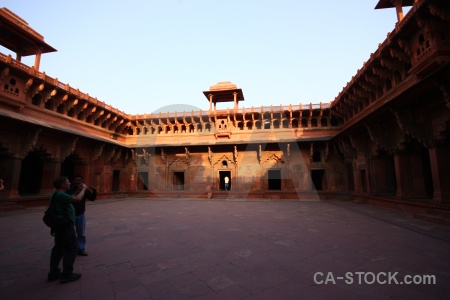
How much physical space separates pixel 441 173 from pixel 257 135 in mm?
12236

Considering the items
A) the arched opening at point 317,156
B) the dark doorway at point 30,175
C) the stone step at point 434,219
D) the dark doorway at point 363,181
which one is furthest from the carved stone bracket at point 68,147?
the dark doorway at point 363,181

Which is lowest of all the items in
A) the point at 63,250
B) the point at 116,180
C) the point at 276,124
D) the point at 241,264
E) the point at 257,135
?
the point at 241,264

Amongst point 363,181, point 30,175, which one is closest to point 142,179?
point 30,175

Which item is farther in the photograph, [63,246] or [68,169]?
[68,169]

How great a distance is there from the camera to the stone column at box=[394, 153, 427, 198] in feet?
29.6

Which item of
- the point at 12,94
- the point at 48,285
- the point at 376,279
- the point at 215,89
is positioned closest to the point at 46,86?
the point at 12,94

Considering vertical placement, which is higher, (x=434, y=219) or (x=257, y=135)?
(x=257, y=135)

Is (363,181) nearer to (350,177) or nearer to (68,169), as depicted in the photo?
(350,177)

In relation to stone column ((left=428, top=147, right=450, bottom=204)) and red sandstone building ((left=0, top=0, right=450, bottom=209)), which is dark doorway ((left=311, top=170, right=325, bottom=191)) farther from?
stone column ((left=428, top=147, right=450, bottom=204))

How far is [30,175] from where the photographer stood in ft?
51.7

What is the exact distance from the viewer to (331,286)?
270 cm

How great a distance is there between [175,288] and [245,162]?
50.8ft

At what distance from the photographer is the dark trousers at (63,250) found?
2.92 m

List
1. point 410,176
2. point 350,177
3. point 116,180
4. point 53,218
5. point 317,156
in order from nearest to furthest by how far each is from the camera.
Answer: point 53,218 < point 410,176 < point 350,177 < point 317,156 < point 116,180
